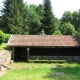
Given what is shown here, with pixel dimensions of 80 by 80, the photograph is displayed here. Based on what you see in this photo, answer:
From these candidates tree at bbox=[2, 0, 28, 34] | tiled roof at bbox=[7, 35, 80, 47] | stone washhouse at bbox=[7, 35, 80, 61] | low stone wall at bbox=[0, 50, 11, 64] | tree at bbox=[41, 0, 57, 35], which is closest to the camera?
low stone wall at bbox=[0, 50, 11, 64]

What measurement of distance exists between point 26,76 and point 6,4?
39395 mm

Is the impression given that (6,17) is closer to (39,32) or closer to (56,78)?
(39,32)

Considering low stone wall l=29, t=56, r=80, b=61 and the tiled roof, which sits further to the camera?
the tiled roof

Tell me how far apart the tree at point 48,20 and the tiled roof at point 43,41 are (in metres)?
24.0

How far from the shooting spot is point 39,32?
62500mm

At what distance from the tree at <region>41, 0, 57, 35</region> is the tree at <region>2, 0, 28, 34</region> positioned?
214 inches

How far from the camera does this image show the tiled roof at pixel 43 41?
1256 inches

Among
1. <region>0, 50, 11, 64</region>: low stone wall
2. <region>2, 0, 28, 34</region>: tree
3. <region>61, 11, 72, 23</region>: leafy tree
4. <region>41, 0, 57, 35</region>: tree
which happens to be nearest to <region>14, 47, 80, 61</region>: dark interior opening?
<region>0, 50, 11, 64</region>: low stone wall

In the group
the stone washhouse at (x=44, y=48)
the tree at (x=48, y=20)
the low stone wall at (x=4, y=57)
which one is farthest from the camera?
the tree at (x=48, y=20)

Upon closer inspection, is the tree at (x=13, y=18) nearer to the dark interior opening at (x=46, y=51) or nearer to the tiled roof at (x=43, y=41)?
the tiled roof at (x=43, y=41)

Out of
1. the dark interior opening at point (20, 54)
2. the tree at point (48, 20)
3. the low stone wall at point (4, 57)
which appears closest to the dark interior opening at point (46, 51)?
the dark interior opening at point (20, 54)

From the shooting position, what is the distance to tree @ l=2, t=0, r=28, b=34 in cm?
5384

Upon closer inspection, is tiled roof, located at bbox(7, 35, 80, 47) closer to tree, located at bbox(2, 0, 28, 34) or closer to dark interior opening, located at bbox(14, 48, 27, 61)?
dark interior opening, located at bbox(14, 48, 27, 61)

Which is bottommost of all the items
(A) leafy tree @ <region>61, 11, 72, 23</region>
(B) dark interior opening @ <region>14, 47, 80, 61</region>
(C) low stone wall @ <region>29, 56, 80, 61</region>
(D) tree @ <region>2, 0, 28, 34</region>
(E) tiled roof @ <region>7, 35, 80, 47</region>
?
(C) low stone wall @ <region>29, 56, 80, 61</region>
